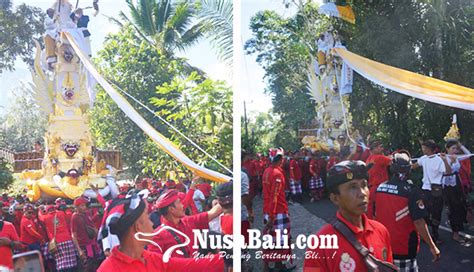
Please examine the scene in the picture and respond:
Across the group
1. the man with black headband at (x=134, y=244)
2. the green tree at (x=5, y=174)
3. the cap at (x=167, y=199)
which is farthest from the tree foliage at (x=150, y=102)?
the green tree at (x=5, y=174)

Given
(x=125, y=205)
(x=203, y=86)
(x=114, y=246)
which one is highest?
(x=203, y=86)

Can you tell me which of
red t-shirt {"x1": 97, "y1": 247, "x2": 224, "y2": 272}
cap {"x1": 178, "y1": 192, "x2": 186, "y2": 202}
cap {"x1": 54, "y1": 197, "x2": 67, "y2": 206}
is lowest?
red t-shirt {"x1": 97, "y1": 247, "x2": 224, "y2": 272}

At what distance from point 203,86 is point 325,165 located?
0.90 m

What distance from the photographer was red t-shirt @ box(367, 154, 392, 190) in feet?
9.10

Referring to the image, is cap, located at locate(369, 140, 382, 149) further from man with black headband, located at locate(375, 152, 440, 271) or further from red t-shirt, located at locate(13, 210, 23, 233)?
red t-shirt, located at locate(13, 210, 23, 233)

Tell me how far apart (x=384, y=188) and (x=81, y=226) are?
1.89 meters

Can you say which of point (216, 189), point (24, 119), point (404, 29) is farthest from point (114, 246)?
point (404, 29)

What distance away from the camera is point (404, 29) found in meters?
2.76

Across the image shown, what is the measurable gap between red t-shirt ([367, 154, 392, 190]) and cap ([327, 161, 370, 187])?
46 mm

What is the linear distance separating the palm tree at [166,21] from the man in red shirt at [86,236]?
3.66 ft

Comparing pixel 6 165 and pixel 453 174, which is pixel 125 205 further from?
pixel 453 174

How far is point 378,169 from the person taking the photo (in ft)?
9.14

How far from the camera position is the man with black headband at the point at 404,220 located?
2.74 meters

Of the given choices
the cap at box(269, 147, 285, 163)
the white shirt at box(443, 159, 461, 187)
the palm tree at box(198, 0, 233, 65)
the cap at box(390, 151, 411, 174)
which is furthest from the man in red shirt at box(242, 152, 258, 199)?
the white shirt at box(443, 159, 461, 187)
